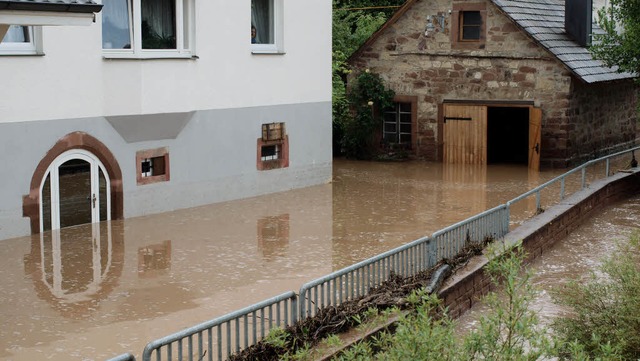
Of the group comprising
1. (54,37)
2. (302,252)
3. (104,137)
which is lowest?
(302,252)

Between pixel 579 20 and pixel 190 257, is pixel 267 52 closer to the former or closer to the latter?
pixel 190 257

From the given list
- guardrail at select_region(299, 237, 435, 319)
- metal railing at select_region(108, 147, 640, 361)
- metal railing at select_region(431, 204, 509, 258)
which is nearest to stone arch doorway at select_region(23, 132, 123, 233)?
metal railing at select_region(108, 147, 640, 361)

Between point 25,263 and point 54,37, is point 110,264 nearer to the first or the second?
point 25,263

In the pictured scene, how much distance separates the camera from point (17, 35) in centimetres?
1559

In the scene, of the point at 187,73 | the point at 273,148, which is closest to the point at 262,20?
the point at 273,148

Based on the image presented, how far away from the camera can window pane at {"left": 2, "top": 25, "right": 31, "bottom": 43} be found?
50.5 feet

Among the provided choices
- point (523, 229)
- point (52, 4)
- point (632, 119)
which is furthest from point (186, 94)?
point (632, 119)

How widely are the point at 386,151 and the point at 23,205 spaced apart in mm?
13338

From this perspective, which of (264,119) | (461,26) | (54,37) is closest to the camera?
(54,37)

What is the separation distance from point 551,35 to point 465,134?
10.7ft

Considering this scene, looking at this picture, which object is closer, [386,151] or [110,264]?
[110,264]

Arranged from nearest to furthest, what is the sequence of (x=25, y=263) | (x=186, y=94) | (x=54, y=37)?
(x=25, y=263) → (x=54, y=37) → (x=186, y=94)

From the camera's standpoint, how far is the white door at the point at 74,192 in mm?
16078

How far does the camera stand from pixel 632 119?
101ft
